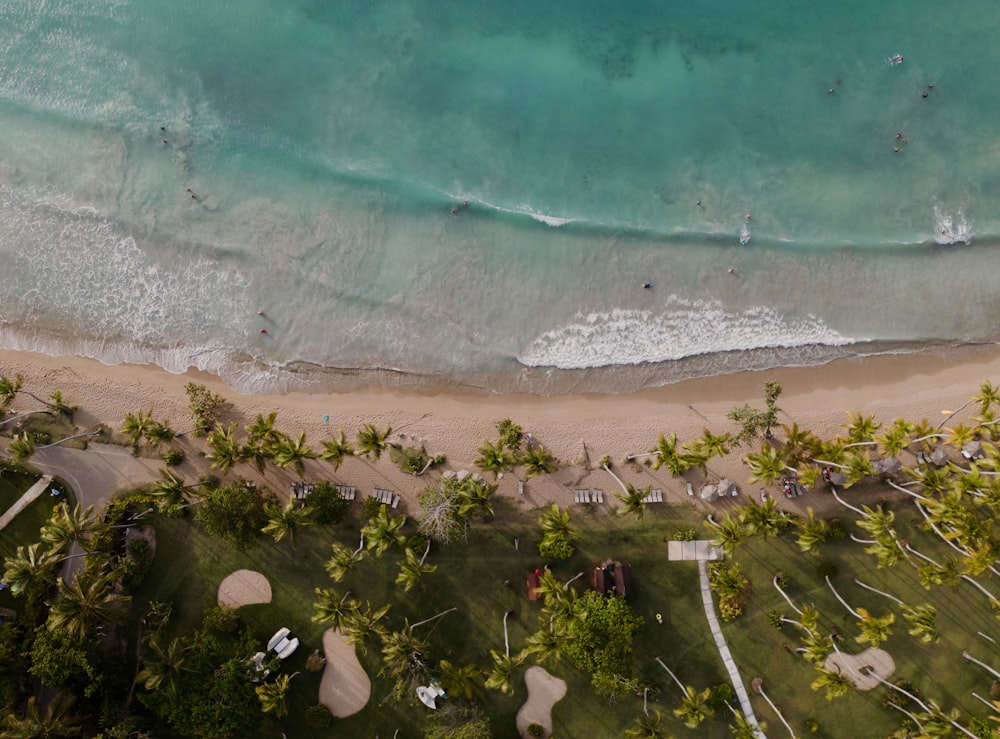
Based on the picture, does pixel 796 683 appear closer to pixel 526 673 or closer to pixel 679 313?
pixel 526 673

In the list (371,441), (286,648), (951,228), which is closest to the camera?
(371,441)

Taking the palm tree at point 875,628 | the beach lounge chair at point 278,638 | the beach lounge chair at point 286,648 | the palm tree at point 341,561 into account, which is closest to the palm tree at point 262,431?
the palm tree at point 341,561

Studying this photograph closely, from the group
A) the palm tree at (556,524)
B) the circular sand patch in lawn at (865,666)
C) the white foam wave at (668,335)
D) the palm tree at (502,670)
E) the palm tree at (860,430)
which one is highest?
the white foam wave at (668,335)

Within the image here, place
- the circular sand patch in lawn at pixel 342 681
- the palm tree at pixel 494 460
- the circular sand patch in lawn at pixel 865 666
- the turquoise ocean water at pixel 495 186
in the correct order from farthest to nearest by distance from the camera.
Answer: the turquoise ocean water at pixel 495 186, the circular sand patch in lawn at pixel 342 681, the circular sand patch in lawn at pixel 865 666, the palm tree at pixel 494 460

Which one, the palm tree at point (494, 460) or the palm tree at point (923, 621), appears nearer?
the palm tree at point (923, 621)

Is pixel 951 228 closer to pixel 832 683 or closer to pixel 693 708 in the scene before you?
pixel 832 683

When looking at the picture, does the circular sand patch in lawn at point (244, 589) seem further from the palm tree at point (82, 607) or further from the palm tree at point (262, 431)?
the palm tree at point (262, 431)

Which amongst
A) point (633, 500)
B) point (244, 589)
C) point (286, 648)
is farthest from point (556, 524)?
point (244, 589)
